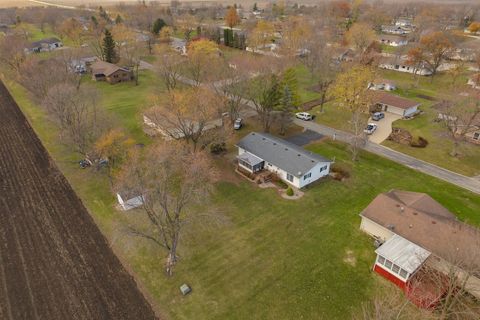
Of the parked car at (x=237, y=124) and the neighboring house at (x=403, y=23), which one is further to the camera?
the neighboring house at (x=403, y=23)

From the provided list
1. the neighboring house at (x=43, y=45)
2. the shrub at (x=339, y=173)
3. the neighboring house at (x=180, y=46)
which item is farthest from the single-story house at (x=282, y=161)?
the neighboring house at (x=43, y=45)

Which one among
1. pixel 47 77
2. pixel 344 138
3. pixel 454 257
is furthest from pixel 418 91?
pixel 47 77

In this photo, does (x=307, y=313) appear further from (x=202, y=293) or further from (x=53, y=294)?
(x=53, y=294)

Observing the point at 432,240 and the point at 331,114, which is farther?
the point at 331,114

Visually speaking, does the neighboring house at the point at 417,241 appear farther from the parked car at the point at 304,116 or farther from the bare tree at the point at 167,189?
the parked car at the point at 304,116

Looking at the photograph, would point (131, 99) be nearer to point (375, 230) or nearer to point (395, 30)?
point (375, 230)

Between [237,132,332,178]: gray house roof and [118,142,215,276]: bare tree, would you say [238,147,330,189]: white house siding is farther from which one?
[118,142,215,276]: bare tree
